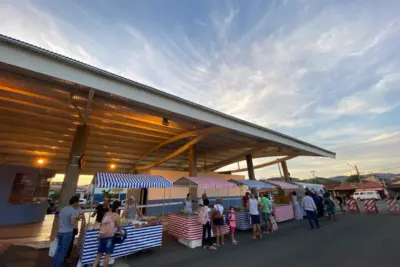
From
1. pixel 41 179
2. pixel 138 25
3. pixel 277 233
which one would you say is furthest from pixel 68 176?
pixel 277 233

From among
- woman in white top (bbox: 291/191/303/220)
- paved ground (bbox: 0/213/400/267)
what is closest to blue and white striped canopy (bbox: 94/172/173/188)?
paved ground (bbox: 0/213/400/267)

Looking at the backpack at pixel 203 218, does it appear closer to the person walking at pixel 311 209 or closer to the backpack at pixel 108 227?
the backpack at pixel 108 227

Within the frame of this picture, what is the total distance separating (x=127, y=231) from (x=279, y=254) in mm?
4592

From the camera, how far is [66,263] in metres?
5.02

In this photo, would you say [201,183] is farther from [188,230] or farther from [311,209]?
[311,209]

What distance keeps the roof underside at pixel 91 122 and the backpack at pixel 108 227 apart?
3295 mm

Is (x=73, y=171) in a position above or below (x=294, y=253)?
above

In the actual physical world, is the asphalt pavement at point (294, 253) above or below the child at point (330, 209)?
below

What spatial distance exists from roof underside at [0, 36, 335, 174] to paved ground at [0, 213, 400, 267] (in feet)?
15.1

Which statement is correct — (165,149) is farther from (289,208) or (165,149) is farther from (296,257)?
(296,257)

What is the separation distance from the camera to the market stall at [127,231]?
186 inches

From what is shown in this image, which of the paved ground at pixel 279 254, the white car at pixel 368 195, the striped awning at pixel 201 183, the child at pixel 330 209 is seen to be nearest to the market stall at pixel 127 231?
the paved ground at pixel 279 254

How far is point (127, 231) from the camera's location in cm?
536

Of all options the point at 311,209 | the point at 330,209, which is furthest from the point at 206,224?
the point at 330,209
